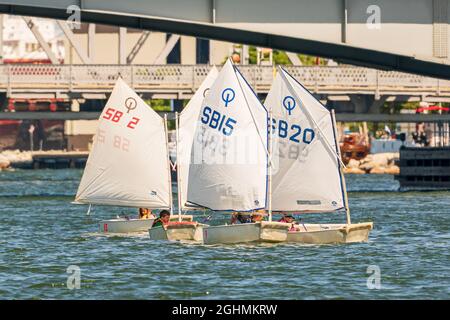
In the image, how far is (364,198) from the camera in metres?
89.2

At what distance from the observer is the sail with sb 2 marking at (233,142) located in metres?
56.5

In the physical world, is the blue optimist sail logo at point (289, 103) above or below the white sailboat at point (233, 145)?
above

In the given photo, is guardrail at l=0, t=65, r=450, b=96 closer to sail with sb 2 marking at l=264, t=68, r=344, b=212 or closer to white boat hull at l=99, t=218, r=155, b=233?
white boat hull at l=99, t=218, r=155, b=233

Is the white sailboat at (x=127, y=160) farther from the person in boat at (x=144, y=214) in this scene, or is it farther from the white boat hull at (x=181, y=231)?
the white boat hull at (x=181, y=231)

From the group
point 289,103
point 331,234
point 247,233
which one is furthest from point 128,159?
point 331,234

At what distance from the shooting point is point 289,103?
5628cm

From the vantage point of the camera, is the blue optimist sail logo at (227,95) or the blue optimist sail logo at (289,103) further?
the blue optimist sail logo at (227,95)

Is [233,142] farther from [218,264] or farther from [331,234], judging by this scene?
[218,264]

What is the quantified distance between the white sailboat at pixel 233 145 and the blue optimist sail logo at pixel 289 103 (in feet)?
2.83

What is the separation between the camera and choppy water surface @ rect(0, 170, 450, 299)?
43.0m

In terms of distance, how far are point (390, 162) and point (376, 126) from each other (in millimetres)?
49448

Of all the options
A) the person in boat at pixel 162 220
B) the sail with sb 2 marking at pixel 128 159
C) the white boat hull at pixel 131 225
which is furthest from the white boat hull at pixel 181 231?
the sail with sb 2 marking at pixel 128 159

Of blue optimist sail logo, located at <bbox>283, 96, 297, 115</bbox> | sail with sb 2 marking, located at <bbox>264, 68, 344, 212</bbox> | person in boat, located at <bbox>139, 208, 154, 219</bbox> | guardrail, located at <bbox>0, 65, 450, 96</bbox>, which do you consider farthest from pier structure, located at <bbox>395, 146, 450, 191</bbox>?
blue optimist sail logo, located at <bbox>283, 96, 297, 115</bbox>
